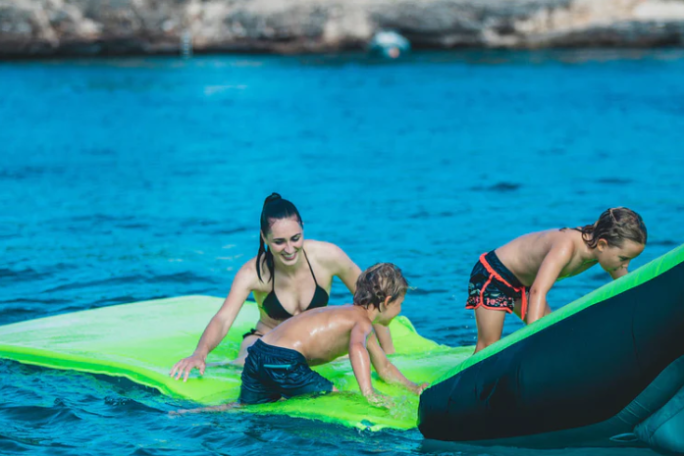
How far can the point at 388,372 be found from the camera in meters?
6.09

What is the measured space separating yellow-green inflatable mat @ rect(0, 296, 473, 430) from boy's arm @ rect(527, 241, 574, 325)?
0.73 meters

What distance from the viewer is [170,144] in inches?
807

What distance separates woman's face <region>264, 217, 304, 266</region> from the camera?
19.8ft

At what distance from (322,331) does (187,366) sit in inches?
44.1

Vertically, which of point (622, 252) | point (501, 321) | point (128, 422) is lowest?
point (128, 422)

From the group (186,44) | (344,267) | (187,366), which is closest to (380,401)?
(344,267)

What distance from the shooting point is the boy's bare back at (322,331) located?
5711 mm

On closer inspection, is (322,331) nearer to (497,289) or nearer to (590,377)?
(497,289)

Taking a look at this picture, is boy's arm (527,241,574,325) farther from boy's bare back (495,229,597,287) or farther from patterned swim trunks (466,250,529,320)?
patterned swim trunks (466,250,529,320)

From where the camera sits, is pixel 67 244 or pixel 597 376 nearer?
pixel 597 376

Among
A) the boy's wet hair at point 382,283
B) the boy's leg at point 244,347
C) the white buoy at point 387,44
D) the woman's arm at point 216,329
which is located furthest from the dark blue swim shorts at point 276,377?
the white buoy at point 387,44

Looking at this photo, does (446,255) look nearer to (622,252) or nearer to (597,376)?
(622,252)

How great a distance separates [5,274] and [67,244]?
1457 millimetres

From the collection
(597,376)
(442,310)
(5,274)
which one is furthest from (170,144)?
(597,376)
